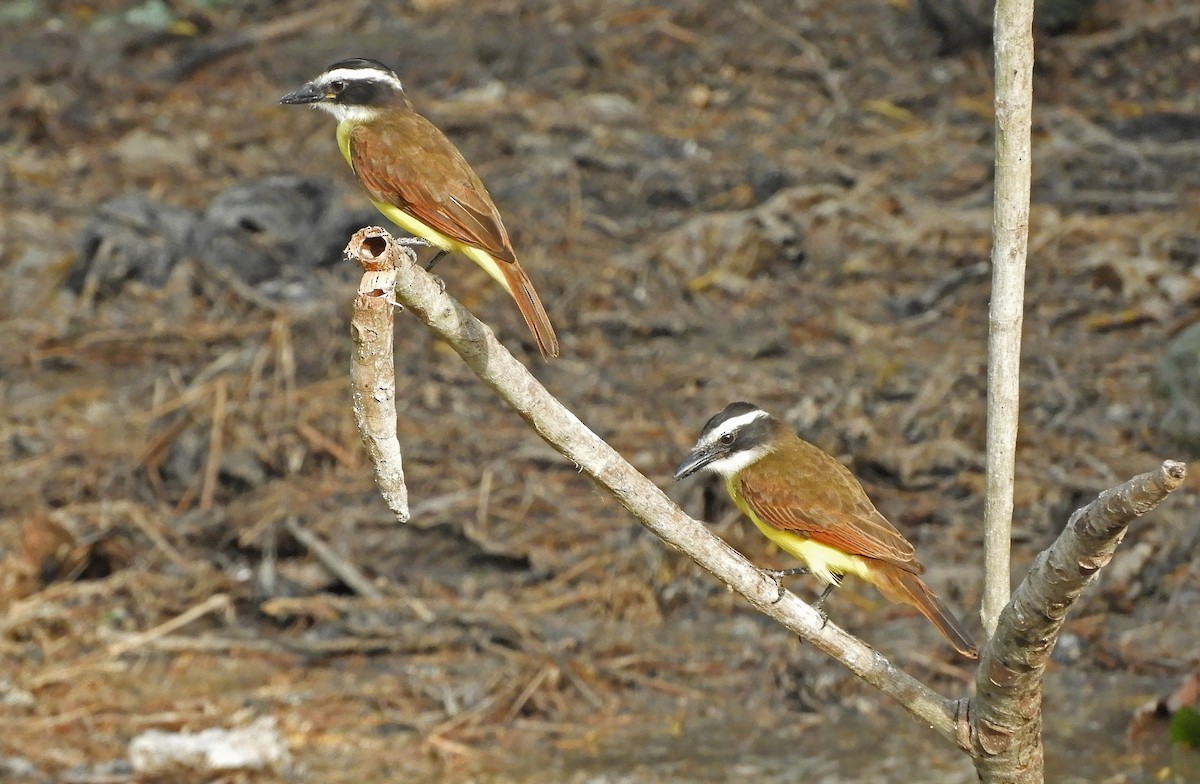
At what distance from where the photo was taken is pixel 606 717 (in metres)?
6.93

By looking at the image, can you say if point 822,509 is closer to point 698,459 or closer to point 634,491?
point 698,459

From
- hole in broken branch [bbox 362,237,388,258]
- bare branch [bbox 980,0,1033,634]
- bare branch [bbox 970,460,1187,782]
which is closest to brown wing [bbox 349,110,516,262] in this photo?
hole in broken branch [bbox 362,237,388,258]

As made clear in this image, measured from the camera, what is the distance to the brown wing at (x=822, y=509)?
524 cm

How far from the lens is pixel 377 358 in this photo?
3.38 m

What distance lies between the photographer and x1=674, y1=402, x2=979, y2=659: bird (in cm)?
526

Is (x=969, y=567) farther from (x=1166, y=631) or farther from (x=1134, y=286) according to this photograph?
(x=1134, y=286)

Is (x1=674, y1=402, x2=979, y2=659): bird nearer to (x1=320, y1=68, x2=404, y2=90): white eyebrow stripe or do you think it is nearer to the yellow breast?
the yellow breast

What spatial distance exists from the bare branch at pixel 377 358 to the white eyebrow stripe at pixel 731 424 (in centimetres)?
209

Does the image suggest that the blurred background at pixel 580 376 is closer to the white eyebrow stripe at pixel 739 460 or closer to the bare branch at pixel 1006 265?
the white eyebrow stripe at pixel 739 460

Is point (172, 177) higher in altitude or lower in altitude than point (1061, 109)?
lower

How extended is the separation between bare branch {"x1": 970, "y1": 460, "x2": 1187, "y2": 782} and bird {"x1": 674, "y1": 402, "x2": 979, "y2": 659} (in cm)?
117

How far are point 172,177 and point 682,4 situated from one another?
5092 millimetres

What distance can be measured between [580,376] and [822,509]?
4.79 meters

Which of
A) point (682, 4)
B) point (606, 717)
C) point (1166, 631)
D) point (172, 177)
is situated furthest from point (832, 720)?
point (682, 4)
